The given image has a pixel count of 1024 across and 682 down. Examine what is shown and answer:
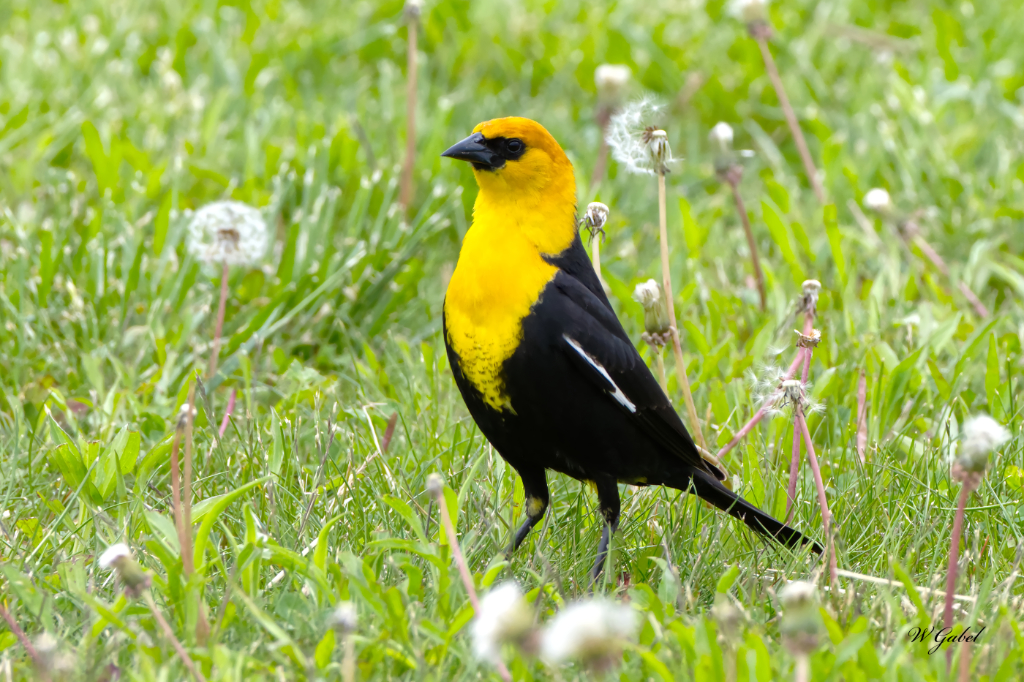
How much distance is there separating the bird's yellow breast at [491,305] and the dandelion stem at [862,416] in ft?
3.96

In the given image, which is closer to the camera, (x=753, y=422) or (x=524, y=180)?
(x=524, y=180)

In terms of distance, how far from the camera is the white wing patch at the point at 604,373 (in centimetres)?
281

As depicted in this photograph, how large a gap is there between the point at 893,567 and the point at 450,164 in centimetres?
334

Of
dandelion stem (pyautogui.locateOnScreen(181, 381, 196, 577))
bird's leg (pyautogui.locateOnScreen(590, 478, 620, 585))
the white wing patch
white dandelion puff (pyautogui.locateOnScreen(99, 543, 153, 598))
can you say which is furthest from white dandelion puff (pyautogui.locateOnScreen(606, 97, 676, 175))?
white dandelion puff (pyautogui.locateOnScreen(99, 543, 153, 598))

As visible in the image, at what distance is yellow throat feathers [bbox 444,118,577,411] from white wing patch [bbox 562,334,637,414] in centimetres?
15

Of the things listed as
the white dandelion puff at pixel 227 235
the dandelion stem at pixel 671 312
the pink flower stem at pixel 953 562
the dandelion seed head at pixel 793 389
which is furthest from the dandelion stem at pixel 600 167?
the pink flower stem at pixel 953 562

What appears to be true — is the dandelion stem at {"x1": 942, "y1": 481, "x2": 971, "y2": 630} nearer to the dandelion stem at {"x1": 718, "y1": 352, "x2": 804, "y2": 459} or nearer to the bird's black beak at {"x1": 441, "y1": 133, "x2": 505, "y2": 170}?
the dandelion stem at {"x1": 718, "y1": 352, "x2": 804, "y2": 459}

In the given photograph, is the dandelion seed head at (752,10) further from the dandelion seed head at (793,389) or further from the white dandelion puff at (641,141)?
the dandelion seed head at (793,389)

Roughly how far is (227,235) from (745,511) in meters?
2.01

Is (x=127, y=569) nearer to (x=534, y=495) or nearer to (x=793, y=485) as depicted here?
(x=534, y=495)

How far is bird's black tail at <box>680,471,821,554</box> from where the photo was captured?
115 inches

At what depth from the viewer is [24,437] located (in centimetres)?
329

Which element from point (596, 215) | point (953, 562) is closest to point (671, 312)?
point (596, 215)

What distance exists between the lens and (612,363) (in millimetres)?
2877
